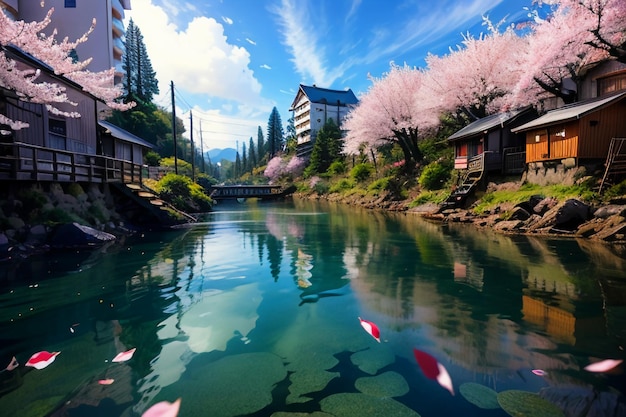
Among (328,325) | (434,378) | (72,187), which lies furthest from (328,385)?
(72,187)

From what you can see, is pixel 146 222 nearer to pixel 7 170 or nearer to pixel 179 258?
pixel 7 170

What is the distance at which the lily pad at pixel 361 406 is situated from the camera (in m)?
3.07

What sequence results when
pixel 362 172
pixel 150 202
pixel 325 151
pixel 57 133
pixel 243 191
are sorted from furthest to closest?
pixel 325 151 < pixel 243 191 < pixel 362 172 < pixel 150 202 < pixel 57 133

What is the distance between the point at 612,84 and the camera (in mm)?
17125

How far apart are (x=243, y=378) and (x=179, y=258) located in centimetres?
669

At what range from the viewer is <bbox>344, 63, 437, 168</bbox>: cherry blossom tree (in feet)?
98.0

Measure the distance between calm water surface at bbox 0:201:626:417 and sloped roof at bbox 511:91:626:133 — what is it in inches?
312

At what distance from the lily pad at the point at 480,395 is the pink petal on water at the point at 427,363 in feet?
1.13

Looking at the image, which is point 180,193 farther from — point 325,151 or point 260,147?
point 260,147

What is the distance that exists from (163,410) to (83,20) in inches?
1748

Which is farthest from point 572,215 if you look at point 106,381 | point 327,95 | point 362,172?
point 327,95

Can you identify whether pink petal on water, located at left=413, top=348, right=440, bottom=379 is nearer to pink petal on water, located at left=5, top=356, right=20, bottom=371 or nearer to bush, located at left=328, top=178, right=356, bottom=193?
pink petal on water, located at left=5, top=356, right=20, bottom=371

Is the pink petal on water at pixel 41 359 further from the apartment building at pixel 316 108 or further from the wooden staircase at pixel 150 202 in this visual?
the apartment building at pixel 316 108

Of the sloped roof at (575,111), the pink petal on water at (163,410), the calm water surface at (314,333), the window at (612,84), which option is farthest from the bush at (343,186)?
the pink petal on water at (163,410)
